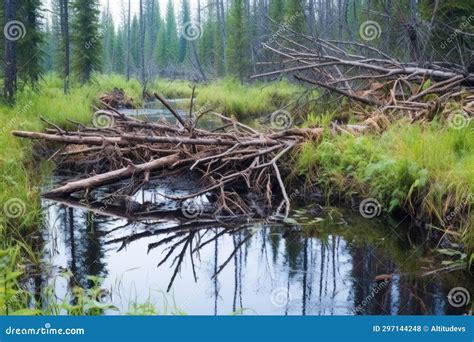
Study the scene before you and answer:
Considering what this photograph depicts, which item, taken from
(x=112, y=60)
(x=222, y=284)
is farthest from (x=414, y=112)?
(x=112, y=60)

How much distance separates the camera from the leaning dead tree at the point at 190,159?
6.73 metres

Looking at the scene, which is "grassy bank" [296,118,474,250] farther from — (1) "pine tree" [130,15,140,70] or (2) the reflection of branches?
(1) "pine tree" [130,15,140,70]

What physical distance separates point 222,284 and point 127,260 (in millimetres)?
1073

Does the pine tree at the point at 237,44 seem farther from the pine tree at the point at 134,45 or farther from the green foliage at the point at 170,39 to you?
the green foliage at the point at 170,39

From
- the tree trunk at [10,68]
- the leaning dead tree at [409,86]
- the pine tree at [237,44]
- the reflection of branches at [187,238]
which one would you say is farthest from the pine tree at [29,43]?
the pine tree at [237,44]

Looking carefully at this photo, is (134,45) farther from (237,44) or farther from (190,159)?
(190,159)

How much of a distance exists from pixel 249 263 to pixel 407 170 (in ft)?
6.59

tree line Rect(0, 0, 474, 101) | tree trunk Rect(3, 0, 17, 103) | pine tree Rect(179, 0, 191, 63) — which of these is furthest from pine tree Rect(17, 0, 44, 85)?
pine tree Rect(179, 0, 191, 63)

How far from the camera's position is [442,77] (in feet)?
26.1

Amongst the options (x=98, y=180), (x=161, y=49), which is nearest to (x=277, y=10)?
(x=98, y=180)

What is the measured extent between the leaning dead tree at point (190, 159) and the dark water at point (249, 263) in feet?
1.23

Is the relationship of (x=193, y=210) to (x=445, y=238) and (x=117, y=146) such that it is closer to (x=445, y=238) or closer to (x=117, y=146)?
(x=117, y=146)

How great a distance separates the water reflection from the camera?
13.9ft

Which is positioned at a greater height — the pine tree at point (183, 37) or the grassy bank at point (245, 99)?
the pine tree at point (183, 37)
